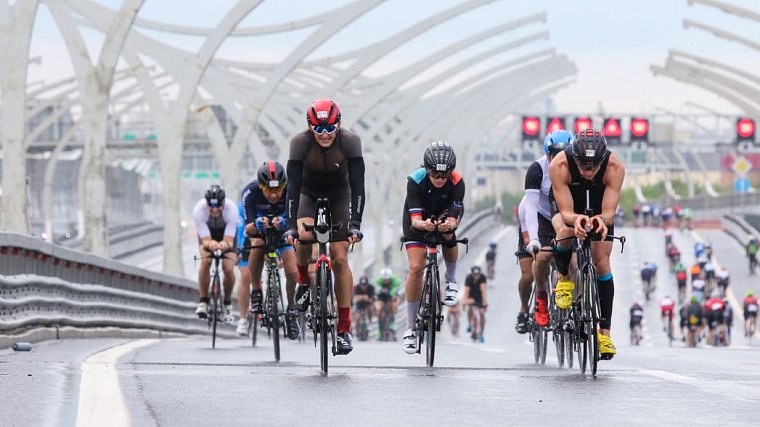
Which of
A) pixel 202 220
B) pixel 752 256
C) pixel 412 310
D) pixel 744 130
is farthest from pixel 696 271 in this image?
pixel 412 310

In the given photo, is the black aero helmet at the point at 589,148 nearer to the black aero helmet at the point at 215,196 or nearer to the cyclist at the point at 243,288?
the black aero helmet at the point at 215,196

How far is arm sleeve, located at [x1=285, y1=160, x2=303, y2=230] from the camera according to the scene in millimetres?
13117

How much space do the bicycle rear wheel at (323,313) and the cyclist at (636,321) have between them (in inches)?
1406

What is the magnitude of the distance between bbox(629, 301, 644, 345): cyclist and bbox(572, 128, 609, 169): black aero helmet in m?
35.8

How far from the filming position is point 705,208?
124750mm

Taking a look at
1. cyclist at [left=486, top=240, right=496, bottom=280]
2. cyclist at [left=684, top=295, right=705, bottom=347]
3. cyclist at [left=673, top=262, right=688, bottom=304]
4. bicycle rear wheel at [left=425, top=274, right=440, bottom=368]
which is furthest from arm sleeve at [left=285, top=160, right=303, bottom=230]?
cyclist at [left=486, top=240, right=496, bottom=280]

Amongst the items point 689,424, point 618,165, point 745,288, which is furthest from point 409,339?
point 745,288

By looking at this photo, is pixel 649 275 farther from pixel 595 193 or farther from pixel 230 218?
pixel 595 193

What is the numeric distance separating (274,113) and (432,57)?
15.9 metres

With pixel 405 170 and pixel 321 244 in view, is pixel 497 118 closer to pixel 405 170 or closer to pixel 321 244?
pixel 405 170

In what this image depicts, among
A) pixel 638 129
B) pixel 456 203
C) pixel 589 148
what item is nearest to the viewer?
pixel 589 148

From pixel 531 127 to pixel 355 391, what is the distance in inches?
1995

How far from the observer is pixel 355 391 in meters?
11.0

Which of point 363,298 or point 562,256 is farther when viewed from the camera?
point 363,298
